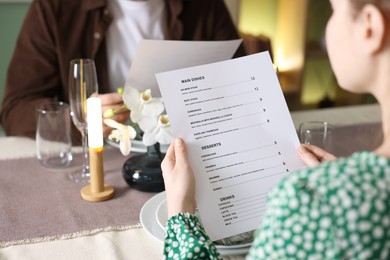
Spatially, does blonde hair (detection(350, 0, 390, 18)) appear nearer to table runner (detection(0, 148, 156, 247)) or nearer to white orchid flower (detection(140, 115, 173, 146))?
white orchid flower (detection(140, 115, 173, 146))

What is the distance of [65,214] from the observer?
109 centimetres

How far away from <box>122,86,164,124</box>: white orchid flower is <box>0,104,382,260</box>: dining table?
178 mm

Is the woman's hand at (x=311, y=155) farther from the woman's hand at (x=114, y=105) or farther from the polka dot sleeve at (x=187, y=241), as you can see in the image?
the woman's hand at (x=114, y=105)

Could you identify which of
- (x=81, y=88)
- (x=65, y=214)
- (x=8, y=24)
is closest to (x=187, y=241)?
(x=65, y=214)

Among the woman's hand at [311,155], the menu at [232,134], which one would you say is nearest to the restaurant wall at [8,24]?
the menu at [232,134]

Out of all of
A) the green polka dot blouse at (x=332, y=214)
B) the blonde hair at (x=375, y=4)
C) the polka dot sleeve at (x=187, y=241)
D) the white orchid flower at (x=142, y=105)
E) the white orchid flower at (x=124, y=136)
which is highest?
the blonde hair at (x=375, y=4)

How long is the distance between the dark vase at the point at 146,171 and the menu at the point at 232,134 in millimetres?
268

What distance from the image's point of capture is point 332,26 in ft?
2.38

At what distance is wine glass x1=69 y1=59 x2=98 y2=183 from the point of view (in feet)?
3.98

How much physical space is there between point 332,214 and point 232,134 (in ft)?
1.19

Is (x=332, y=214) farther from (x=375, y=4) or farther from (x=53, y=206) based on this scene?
(x=53, y=206)

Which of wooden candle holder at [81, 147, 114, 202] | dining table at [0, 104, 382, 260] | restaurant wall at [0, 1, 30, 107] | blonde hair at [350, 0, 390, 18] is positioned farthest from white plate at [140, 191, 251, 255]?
restaurant wall at [0, 1, 30, 107]

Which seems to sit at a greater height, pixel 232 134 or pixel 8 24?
pixel 232 134

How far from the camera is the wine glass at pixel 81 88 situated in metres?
1.21
